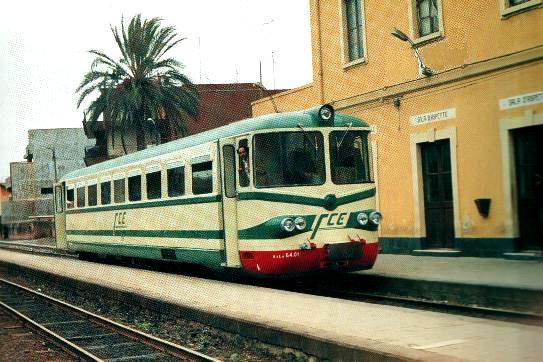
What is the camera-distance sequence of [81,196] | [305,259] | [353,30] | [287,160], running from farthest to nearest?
1. [81,196]
2. [353,30]
3. [287,160]
4. [305,259]

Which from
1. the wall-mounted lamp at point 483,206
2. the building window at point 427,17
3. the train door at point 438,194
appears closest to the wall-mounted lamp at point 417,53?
the building window at point 427,17

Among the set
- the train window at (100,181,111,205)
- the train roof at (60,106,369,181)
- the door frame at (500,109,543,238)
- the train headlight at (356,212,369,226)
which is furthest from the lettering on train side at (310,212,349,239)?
the train window at (100,181,111,205)

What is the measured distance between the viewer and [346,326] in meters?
8.10

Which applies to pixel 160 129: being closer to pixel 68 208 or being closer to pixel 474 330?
pixel 68 208

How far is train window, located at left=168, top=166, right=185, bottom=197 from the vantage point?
14.4 metres

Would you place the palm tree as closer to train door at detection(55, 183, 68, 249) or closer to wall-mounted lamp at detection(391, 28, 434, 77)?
train door at detection(55, 183, 68, 249)

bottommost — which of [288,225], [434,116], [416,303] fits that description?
[416,303]

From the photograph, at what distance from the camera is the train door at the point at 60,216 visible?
24878 millimetres

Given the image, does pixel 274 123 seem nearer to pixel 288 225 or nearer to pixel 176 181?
pixel 288 225

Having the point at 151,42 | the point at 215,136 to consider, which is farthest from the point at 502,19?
the point at 151,42

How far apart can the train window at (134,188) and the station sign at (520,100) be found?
821 centimetres

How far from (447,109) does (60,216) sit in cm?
1514

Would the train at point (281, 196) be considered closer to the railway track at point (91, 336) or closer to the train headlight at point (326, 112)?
the train headlight at point (326, 112)

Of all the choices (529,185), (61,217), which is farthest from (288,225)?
(61,217)
